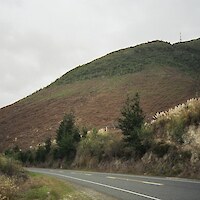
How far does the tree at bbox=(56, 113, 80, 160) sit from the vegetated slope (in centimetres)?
703

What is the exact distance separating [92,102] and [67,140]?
68.5ft

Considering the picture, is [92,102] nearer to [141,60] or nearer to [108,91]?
[108,91]

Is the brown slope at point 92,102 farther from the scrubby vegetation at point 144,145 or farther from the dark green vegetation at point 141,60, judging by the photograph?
the scrubby vegetation at point 144,145

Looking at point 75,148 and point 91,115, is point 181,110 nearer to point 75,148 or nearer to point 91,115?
point 75,148

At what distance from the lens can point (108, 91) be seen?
210 feet

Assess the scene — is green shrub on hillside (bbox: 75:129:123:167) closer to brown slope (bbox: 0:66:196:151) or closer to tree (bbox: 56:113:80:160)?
tree (bbox: 56:113:80:160)

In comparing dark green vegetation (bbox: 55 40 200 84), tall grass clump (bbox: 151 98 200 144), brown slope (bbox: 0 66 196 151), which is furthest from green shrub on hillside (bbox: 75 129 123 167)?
dark green vegetation (bbox: 55 40 200 84)

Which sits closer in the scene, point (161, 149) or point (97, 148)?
point (161, 149)

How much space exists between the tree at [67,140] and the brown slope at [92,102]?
23.8ft

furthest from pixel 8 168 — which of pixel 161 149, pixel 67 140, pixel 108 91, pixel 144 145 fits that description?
pixel 108 91

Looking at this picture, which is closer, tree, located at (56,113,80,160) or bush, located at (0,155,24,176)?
bush, located at (0,155,24,176)

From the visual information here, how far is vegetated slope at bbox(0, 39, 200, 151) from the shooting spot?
53.2 metres

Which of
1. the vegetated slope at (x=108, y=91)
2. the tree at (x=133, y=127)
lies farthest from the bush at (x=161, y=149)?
the vegetated slope at (x=108, y=91)

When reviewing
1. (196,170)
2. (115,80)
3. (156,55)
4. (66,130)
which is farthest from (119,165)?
(156,55)
